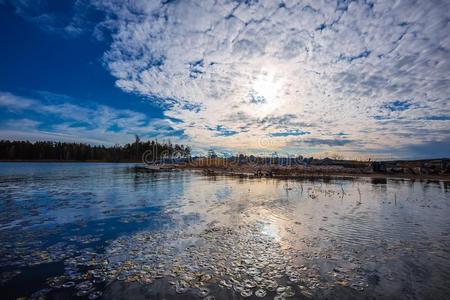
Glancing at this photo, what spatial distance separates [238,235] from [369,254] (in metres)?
5.89

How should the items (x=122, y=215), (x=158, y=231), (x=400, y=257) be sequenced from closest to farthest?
(x=400, y=257), (x=158, y=231), (x=122, y=215)

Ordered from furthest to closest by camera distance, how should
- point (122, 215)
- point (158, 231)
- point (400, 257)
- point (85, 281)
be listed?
1. point (122, 215)
2. point (158, 231)
3. point (400, 257)
4. point (85, 281)

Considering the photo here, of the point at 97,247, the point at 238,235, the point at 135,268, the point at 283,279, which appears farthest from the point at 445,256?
the point at 97,247

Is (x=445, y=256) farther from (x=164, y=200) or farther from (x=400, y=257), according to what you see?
(x=164, y=200)

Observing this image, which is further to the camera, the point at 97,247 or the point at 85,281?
the point at 97,247

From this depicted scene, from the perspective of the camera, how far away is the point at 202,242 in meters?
11.4

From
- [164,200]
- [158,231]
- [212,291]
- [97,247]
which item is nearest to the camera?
[212,291]

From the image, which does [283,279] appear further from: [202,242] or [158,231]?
[158,231]

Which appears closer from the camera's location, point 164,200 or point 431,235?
point 431,235

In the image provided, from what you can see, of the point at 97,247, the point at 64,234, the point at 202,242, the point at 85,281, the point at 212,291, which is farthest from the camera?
the point at 64,234

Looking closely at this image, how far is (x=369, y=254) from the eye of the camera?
1012cm

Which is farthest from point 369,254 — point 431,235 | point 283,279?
point 431,235

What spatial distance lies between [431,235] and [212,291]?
12.8 m

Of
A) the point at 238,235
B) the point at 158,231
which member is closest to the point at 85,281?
the point at 158,231
